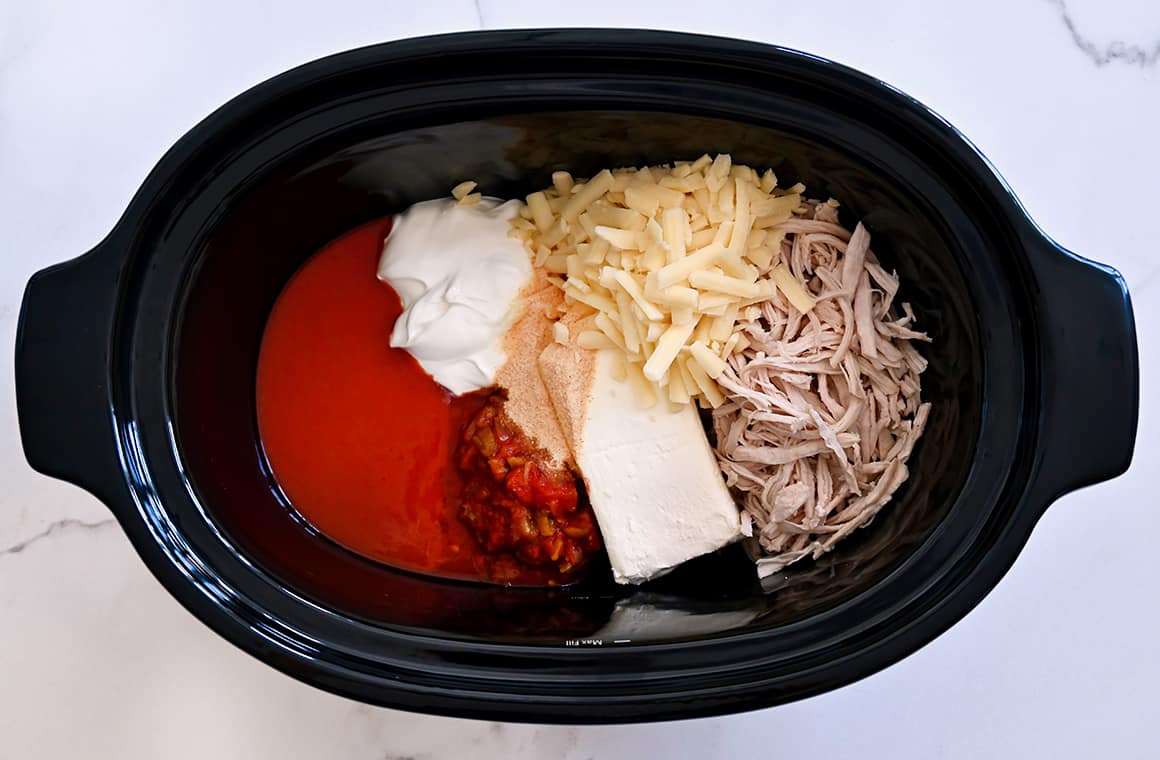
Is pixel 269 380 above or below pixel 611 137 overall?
below

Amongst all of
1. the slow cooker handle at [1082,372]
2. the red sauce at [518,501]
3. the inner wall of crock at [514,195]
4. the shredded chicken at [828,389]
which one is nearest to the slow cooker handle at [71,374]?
the inner wall of crock at [514,195]

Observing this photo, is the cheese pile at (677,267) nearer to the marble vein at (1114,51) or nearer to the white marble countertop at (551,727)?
the white marble countertop at (551,727)

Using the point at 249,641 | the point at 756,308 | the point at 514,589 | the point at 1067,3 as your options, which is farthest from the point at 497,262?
the point at 1067,3

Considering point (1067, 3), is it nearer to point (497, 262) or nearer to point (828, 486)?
point (828, 486)

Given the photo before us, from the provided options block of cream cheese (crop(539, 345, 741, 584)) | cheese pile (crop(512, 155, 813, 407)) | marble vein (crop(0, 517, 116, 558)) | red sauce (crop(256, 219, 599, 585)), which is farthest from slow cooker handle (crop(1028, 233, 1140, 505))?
marble vein (crop(0, 517, 116, 558))

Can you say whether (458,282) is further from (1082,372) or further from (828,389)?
(1082,372)

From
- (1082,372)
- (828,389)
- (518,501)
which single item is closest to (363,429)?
(518,501)

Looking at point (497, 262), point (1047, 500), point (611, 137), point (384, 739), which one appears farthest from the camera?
point (384, 739)
